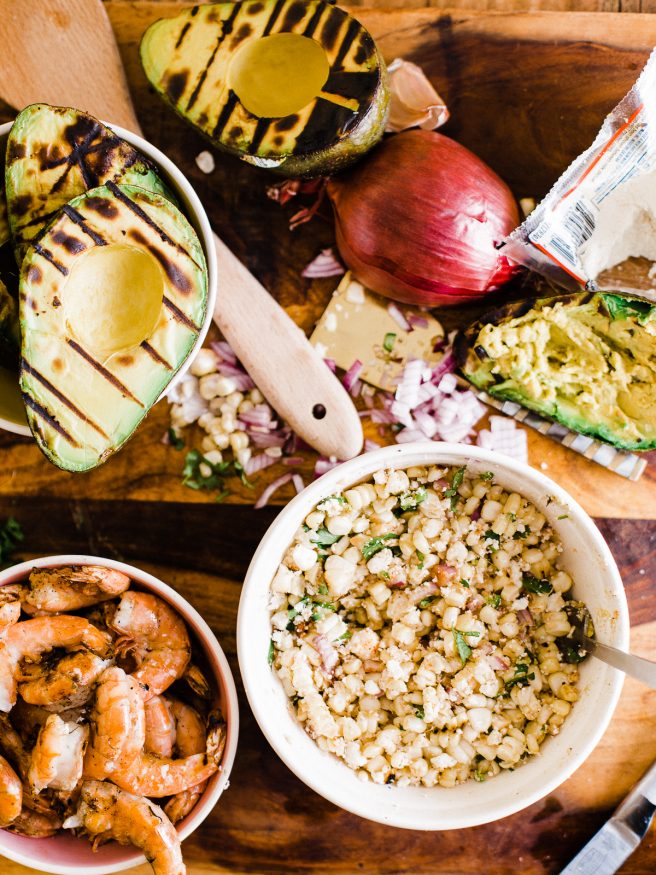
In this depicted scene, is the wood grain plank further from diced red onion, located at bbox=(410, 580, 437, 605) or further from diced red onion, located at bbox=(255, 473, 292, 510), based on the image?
diced red onion, located at bbox=(410, 580, 437, 605)

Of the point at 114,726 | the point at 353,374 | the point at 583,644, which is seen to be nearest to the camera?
the point at 114,726

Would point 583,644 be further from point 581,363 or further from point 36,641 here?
point 36,641

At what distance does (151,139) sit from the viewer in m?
1.22

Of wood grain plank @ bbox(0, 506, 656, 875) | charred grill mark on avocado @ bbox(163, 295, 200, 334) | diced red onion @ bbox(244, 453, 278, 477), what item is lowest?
wood grain plank @ bbox(0, 506, 656, 875)

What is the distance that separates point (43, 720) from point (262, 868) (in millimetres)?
441

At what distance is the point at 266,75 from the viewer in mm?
1032

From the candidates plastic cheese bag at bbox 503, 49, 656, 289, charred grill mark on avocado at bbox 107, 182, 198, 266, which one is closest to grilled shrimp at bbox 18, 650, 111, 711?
charred grill mark on avocado at bbox 107, 182, 198, 266

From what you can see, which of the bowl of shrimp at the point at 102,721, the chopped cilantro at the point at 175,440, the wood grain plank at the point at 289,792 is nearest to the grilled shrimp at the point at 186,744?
the bowl of shrimp at the point at 102,721

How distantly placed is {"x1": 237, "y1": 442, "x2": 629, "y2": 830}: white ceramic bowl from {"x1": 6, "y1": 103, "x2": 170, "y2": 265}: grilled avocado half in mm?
466

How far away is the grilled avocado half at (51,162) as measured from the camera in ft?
3.00

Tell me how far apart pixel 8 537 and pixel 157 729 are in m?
0.39

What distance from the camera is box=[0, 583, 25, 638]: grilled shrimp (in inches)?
40.4

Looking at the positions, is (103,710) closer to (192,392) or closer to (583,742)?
(192,392)

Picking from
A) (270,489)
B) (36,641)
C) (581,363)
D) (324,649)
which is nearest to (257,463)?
(270,489)
